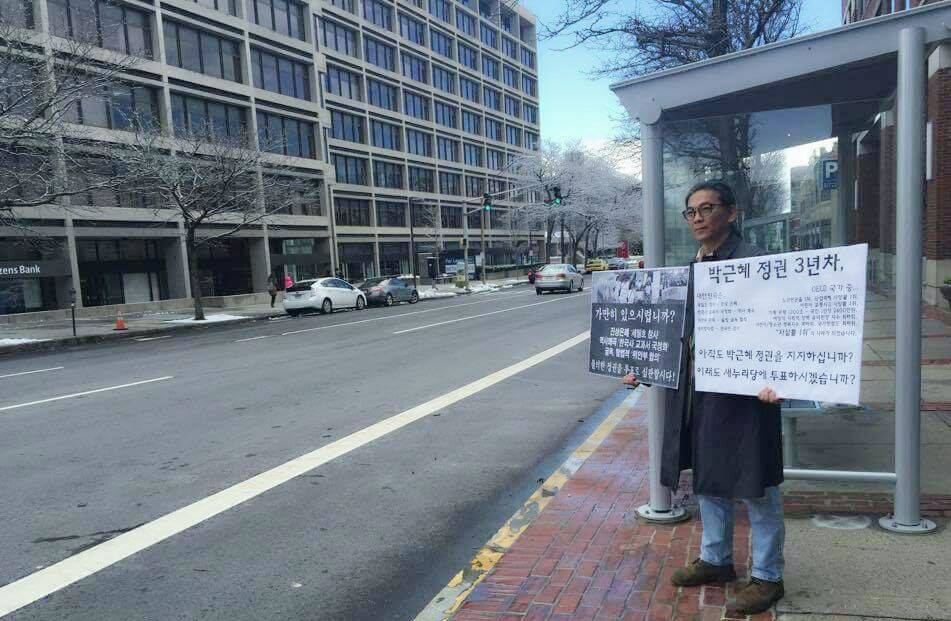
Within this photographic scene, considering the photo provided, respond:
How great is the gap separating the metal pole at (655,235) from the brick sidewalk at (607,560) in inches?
5.5

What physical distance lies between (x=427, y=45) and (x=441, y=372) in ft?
202

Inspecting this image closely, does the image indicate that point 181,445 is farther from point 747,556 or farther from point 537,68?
point 537,68

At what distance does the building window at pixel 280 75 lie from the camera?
39.4 meters

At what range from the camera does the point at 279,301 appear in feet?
123

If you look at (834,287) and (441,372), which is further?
(441,372)

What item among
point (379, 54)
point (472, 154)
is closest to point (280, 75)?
point (379, 54)

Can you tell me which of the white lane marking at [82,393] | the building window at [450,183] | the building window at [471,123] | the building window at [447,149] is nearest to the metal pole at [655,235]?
the white lane marking at [82,393]

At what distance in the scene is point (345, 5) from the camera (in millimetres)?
55031

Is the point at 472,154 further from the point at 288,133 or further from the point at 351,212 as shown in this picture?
the point at 288,133

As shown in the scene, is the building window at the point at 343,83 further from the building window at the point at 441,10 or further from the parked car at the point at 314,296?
the parked car at the point at 314,296

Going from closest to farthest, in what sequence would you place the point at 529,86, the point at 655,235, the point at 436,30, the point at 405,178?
the point at 655,235 → the point at 405,178 → the point at 436,30 → the point at 529,86

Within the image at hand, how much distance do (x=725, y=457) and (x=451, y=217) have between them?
223 feet

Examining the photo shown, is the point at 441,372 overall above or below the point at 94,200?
below

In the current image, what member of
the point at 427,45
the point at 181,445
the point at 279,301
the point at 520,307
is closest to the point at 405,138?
the point at 427,45
